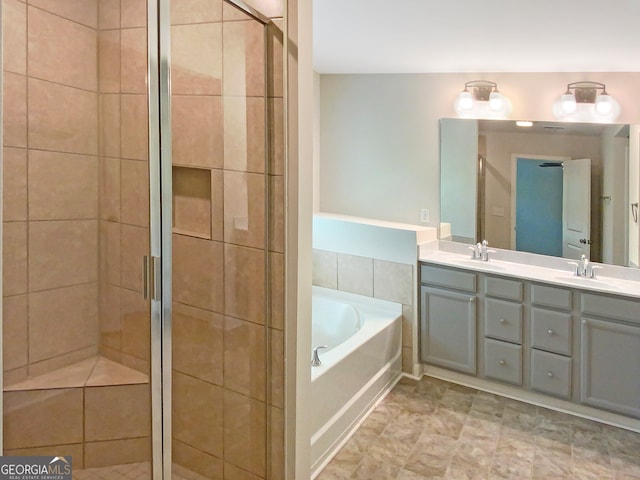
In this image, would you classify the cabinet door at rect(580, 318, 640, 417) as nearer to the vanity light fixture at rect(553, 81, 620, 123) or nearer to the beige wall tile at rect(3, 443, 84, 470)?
the vanity light fixture at rect(553, 81, 620, 123)

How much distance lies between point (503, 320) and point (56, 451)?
109 inches

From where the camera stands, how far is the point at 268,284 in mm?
1843

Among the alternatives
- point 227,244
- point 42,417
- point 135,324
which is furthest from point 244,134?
point 42,417

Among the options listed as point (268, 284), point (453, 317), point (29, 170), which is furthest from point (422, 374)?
point (29, 170)

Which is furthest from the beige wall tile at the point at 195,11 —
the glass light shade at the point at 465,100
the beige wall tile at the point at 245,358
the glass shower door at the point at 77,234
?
the glass light shade at the point at 465,100

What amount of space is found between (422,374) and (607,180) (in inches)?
71.0

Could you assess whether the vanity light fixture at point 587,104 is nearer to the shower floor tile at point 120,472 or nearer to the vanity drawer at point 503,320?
the vanity drawer at point 503,320

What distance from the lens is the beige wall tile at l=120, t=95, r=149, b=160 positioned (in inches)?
53.9

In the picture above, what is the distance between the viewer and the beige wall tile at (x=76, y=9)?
1.21 m

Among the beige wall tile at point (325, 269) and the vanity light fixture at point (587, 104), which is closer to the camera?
the vanity light fixture at point (587, 104)

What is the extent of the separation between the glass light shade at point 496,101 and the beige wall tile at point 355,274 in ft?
4.59

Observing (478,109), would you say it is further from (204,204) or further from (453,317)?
(204,204)

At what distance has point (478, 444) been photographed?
2.78 meters

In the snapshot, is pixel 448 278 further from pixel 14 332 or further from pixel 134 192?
pixel 14 332
